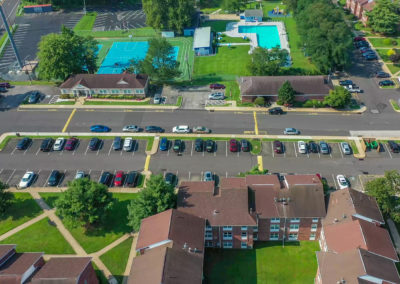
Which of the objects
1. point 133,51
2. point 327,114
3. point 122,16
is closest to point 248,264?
point 327,114

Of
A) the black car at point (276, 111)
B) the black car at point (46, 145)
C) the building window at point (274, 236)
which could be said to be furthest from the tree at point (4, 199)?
the black car at point (276, 111)

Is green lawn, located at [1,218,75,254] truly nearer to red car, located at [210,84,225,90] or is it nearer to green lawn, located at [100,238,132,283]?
green lawn, located at [100,238,132,283]

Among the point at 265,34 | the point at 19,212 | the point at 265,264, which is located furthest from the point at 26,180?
the point at 265,34

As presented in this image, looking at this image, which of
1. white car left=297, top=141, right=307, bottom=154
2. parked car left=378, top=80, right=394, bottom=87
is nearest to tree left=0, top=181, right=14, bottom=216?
white car left=297, top=141, right=307, bottom=154

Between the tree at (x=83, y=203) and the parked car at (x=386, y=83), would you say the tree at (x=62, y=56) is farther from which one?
the parked car at (x=386, y=83)

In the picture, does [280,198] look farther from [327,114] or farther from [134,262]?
[327,114]

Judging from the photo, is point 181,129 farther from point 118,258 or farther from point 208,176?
point 118,258
